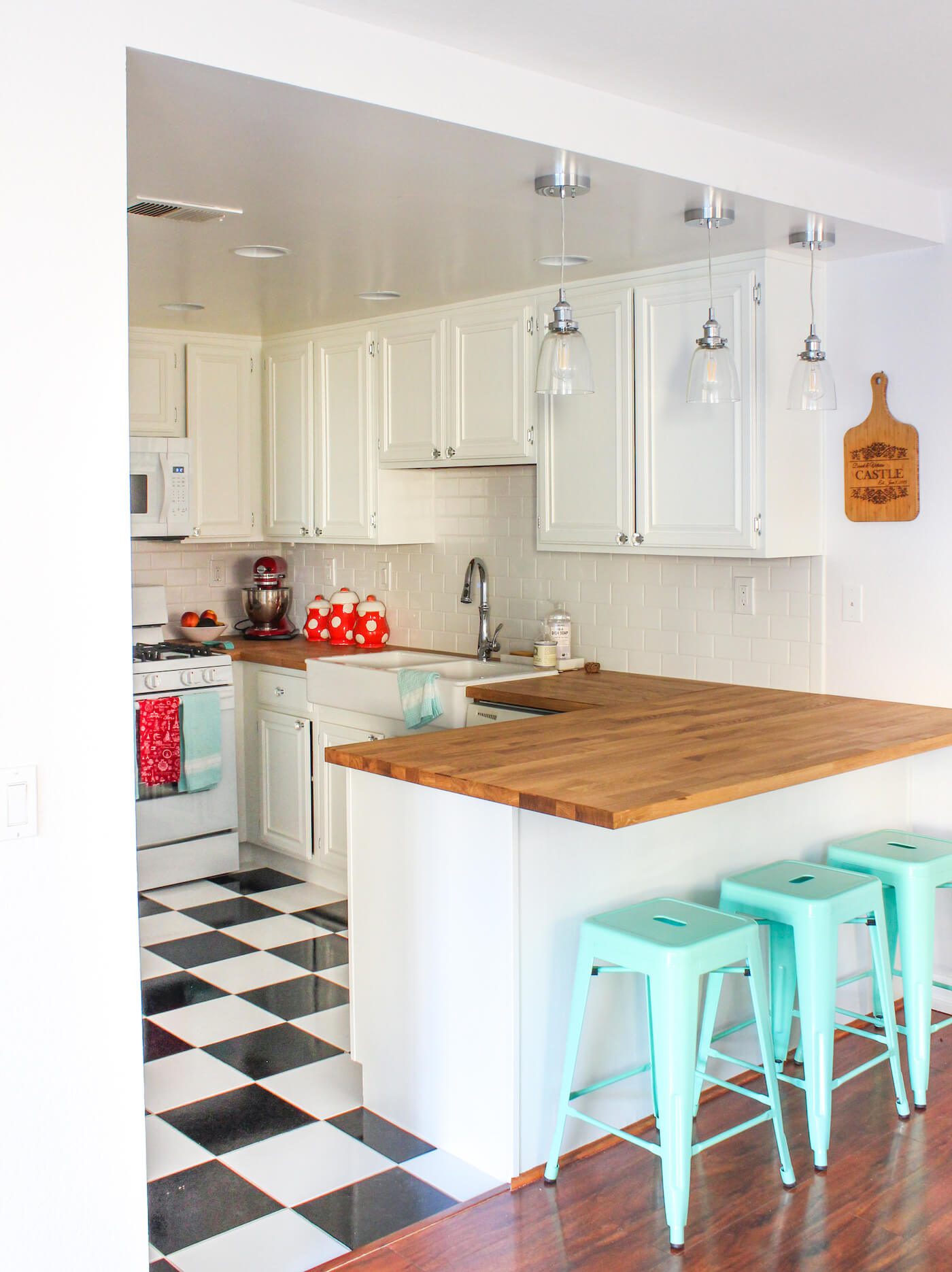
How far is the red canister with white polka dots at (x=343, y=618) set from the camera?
5.47 metres

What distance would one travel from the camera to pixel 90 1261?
2.01 m

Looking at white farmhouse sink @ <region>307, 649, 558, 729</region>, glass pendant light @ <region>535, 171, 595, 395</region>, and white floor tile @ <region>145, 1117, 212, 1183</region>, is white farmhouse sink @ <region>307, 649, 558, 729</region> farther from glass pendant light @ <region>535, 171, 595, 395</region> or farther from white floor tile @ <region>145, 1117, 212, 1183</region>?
white floor tile @ <region>145, 1117, 212, 1183</region>

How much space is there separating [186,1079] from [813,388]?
2.52 m

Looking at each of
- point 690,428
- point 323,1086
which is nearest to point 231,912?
point 323,1086

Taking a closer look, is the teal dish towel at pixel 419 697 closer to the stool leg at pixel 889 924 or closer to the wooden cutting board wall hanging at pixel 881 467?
the wooden cutting board wall hanging at pixel 881 467

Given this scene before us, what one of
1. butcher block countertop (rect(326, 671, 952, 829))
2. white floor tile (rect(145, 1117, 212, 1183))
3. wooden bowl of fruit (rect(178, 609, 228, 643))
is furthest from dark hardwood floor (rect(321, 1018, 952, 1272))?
wooden bowl of fruit (rect(178, 609, 228, 643))

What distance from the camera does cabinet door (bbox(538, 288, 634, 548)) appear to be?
13.3 ft

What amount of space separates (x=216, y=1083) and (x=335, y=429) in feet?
9.45

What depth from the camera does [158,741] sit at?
16.0ft

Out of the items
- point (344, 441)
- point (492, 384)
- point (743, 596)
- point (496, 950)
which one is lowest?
point (496, 950)

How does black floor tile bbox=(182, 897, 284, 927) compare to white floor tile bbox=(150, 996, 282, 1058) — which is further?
black floor tile bbox=(182, 897, 284, 927)

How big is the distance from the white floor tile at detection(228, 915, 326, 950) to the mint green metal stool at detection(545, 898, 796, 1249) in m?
1.77

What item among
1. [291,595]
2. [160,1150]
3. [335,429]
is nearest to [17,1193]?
[160,1150]

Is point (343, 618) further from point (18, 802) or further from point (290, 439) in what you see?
point (18, 802)
